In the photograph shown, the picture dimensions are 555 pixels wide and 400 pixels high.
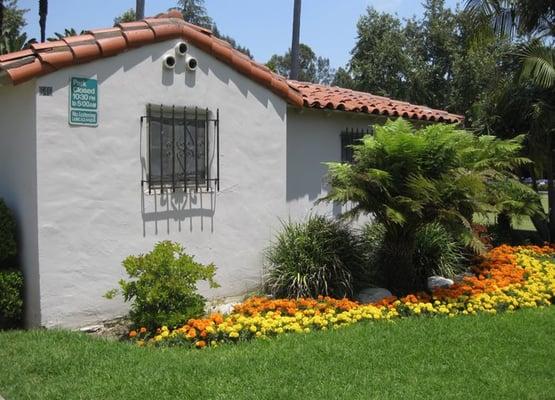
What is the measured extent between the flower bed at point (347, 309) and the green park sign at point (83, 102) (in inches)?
90.6

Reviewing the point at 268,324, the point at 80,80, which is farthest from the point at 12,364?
the point at 80,80

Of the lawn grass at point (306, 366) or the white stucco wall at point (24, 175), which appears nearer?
the lawn grass at point (306, 366)

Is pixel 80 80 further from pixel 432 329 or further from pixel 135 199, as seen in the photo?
pixel 432 329

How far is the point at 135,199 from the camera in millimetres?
6859

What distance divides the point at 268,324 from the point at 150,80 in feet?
10.3

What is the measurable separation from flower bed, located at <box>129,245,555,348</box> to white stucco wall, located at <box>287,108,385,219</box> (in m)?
2.52

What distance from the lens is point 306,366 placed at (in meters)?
4.79

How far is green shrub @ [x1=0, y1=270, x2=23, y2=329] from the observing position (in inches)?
244

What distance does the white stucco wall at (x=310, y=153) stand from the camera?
912 centimetres

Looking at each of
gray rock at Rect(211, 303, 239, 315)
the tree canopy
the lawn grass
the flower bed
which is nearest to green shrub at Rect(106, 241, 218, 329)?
the flower bed

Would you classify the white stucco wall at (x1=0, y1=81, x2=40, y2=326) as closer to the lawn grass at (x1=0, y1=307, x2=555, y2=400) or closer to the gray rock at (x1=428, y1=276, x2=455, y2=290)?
the lawn grass at (x1=0, y1=307, x2=555, y2=400)

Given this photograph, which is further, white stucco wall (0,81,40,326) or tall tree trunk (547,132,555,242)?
tall tree trunk (547,132,555,242)

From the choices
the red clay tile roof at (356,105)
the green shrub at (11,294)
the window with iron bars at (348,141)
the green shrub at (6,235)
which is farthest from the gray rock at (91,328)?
the window with iron bars at (348,141)

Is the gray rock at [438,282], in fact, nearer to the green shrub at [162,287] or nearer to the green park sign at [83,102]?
the green shrub at [162,287]
